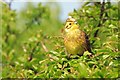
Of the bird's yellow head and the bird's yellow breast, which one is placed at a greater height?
the bird's yellow head

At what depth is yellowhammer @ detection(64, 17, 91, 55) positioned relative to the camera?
2207 millimetres

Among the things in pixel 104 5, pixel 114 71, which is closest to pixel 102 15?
pixel 104 5

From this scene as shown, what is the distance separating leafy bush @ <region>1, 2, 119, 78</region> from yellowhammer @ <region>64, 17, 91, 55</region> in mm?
54

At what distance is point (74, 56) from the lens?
2154 mm

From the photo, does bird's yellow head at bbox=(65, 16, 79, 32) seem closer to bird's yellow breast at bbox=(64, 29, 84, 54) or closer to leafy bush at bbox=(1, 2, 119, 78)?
bird's yellow breast at bbox=(64, 29, 84, 54)

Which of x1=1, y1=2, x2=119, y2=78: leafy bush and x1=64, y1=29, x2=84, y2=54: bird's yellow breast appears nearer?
x1=1, y1=2, x2=119, y2=78: leafy bush

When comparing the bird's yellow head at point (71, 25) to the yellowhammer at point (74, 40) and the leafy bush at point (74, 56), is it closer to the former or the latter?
the yellowhammer at point (74, 40)

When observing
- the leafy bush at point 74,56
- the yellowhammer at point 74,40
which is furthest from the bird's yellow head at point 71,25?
the leafy bush at point 74,56

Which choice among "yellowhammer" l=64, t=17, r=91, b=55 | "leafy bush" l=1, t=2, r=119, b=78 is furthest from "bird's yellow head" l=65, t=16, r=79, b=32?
"leafy bush" l=1, t=2, r=119, b=78

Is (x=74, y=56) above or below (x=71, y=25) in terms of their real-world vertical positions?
below

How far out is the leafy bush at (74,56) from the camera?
1.86 meters

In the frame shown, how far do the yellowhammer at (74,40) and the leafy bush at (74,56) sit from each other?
5 cm

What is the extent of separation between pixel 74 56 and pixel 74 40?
10 cm

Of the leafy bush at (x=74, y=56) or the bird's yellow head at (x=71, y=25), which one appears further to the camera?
the bird's yellow head at (x=71, y=25)
